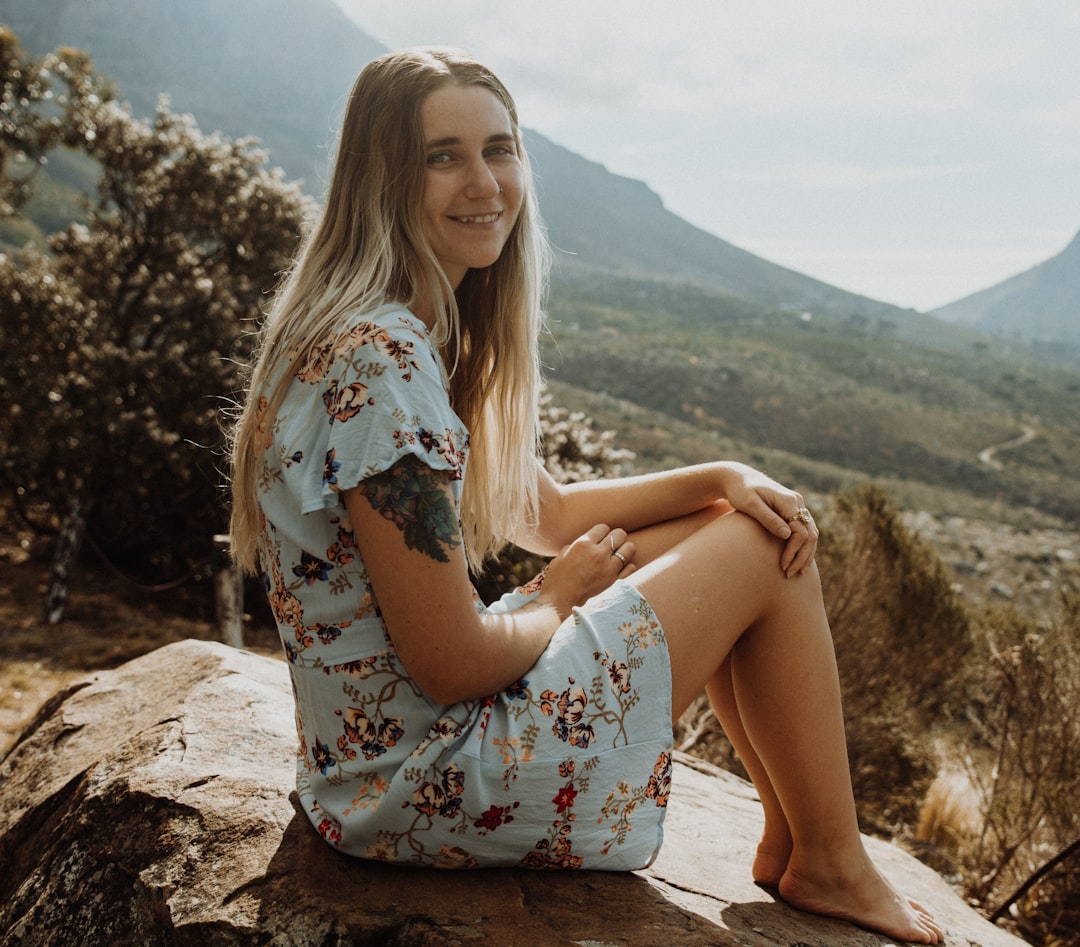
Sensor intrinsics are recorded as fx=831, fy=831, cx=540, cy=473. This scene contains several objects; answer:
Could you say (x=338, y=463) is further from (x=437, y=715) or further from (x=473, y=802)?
(x=473, y=802)

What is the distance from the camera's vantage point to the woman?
4.27 feet

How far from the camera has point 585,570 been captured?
1690mm

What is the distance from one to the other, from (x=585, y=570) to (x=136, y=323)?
802 centimetres

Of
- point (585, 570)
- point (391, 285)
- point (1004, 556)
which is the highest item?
point (391, 285)

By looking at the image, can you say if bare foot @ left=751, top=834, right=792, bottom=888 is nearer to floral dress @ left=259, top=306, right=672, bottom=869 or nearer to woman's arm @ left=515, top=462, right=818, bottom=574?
floral dress @ left=259, top=306, right=672, bottom=869

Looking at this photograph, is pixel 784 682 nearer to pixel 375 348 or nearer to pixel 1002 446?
pixel 375 348

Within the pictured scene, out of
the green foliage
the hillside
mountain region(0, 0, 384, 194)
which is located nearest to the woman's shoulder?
the hillside

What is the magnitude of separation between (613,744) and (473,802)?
254 mm

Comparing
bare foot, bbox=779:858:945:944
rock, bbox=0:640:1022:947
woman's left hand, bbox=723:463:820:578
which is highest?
woman's left hand, bbox=723:463:820:578

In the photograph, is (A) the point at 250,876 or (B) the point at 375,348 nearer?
(B) the point at 375,348

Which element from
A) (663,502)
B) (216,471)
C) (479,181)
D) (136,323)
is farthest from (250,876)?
(136,323)

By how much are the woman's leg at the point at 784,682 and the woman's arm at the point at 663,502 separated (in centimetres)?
5

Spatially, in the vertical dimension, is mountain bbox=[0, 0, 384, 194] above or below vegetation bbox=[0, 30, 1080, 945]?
above

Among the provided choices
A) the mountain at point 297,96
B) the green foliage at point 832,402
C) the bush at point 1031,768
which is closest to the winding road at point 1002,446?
the green foliage at point 832,402
